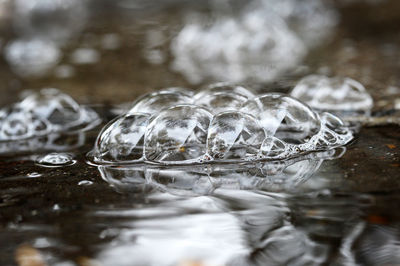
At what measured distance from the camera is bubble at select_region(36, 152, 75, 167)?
1.68 m

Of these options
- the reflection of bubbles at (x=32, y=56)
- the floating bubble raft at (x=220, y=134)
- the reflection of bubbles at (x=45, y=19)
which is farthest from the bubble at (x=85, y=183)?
the reflection of bubbles at (x=45, y=19)

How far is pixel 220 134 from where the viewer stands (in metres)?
1.58

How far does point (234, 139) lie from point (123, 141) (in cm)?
41

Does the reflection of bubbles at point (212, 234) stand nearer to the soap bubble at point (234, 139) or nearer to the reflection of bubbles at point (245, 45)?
the soap bubble at point (234, 139)

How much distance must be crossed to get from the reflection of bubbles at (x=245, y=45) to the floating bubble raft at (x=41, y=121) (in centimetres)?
95

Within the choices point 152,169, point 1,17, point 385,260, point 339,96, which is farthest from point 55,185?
point 1,17

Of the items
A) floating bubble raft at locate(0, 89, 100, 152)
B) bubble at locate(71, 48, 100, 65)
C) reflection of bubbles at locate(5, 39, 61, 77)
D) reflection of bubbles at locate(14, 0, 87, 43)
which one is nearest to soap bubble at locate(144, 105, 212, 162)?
floating bubble raft at locate(0, 89, 100, 152)

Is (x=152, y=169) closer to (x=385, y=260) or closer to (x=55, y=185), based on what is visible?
(x=55, y=185)

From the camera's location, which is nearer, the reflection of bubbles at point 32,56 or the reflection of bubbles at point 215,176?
the reflection of bubbles at point 215,176

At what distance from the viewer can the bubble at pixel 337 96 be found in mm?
2135

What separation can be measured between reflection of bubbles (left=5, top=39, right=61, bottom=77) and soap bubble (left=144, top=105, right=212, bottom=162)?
2.20 m

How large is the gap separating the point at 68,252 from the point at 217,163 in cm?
64

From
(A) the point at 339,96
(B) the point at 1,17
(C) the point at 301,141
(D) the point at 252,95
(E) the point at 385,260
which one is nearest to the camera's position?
(E) the point at 385,260

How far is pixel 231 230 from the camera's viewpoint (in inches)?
45.4
